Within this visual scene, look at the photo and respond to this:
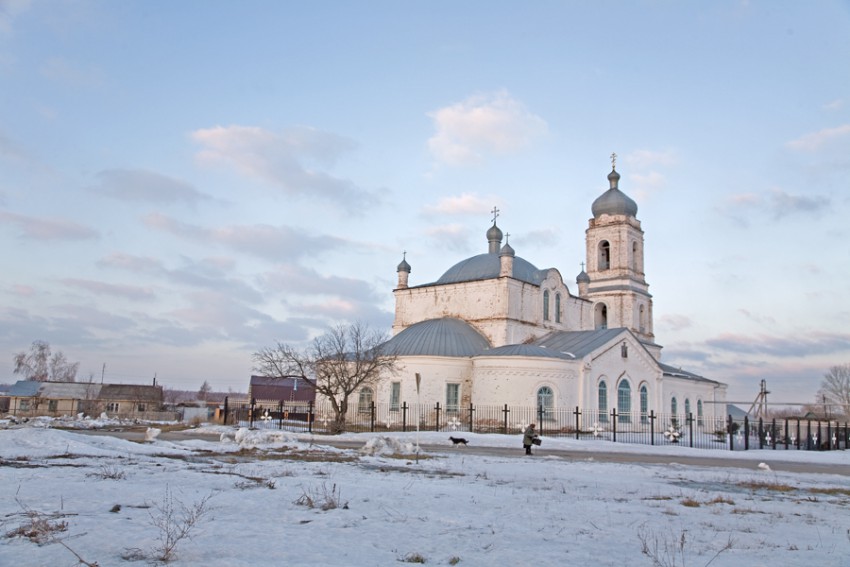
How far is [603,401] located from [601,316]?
1812 centimetres

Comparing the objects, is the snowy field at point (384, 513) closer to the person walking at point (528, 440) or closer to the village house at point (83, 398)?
the person walking at point (528, 440)

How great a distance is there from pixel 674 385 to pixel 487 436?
75.0ft

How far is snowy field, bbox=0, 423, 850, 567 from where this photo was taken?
6.14m

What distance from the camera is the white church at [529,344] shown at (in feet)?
121

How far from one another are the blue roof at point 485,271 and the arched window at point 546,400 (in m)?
9.05

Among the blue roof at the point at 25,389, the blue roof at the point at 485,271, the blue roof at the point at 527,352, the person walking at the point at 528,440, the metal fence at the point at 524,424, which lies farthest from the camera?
the blue roof at the point at 25,389

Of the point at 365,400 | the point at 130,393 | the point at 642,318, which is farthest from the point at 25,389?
the point at 642,318

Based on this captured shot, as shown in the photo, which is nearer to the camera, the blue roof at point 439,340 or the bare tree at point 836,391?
the blue roof at point 439,340

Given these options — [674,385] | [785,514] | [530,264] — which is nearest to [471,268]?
[530,264]

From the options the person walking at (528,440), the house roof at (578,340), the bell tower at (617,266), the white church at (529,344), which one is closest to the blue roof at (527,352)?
the white church at (529,344)

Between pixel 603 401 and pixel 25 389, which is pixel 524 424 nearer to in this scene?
pixel 603 401

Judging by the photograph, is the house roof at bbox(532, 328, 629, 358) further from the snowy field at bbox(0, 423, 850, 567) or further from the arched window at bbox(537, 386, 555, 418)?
the snowy field at bbox(0, 423, 850, 567)

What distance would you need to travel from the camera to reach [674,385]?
46938 mm

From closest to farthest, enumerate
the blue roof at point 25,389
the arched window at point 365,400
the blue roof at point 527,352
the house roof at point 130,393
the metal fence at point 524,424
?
the metal fence at point 524,424 → the blue roof at point 527,352 → the arched window at point 365,400 → the blue roof at point 25,389 → the house roof at point 130,393
